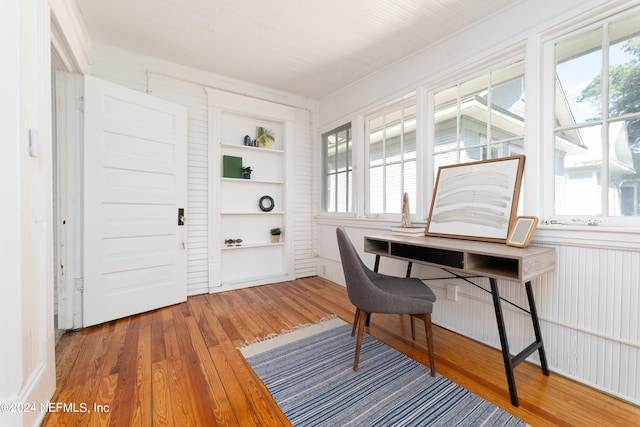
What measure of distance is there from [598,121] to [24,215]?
3239 mm

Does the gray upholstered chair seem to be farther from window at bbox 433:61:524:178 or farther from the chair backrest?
window at bbox 433:61:524:178

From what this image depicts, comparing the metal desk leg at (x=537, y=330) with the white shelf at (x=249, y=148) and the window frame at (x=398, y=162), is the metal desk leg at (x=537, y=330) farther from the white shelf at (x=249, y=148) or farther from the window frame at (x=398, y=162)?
the white shelf at (x=249, y=148)

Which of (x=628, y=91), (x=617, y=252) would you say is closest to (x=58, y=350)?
(x=617, y=252)

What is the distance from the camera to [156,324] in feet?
7.89

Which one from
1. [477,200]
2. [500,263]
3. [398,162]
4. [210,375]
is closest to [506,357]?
[500,263]

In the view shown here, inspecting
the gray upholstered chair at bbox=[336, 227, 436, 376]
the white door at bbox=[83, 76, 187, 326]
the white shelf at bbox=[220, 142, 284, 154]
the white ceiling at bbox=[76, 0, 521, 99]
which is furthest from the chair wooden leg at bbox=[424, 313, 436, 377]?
the white shelf at bbox=[220, 142, 284, 154]

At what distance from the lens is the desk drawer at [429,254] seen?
1660mm

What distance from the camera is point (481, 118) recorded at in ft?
7.22

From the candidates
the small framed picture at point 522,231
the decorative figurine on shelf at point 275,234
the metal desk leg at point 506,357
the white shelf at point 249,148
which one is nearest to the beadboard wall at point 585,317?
the small framed picture at point 522,231

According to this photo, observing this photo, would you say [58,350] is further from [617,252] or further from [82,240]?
[617,252]

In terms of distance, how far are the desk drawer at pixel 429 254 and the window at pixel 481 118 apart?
0.97m

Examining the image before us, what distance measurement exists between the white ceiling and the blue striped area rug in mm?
2719

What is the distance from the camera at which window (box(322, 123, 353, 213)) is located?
11.8ft

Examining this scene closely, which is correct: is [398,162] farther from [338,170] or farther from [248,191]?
[248,191]
